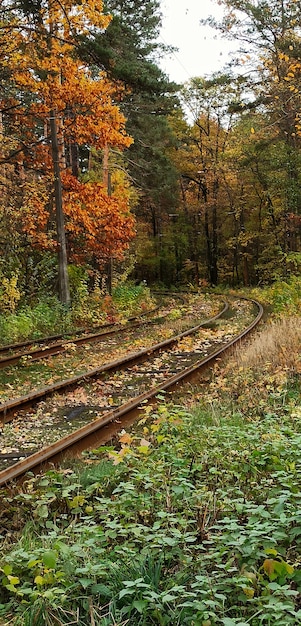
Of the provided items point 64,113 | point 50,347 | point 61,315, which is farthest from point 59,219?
point 50,347

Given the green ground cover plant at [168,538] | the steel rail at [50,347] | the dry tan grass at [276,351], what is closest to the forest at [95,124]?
the steel rail at [50,347]

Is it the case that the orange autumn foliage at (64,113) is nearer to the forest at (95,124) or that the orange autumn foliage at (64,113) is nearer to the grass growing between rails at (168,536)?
the forest at (95,124)

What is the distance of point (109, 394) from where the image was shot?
378 inches

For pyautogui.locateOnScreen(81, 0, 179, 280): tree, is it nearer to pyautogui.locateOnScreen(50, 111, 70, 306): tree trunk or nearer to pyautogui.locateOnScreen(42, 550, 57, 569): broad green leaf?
pyautogui.locateOnScreen(50, 111, 70, 306): tree trunk

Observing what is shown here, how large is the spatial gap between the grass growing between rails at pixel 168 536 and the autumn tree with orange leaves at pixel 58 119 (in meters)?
13.1

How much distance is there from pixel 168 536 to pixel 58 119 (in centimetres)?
1978

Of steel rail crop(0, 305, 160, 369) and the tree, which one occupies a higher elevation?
the tree

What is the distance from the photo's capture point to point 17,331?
52.4 feet

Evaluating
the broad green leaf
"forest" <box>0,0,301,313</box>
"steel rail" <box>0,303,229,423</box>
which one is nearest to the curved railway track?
"steel rail" <box>0,303,229,423</box>

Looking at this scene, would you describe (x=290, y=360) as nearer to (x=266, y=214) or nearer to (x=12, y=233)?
(x=12, y=233)

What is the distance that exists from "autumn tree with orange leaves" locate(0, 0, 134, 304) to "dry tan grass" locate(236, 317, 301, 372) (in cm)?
1007

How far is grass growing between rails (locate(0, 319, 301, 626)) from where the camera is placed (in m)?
3.14

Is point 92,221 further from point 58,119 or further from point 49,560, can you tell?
point 49,560

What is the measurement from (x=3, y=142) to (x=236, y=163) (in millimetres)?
24555
